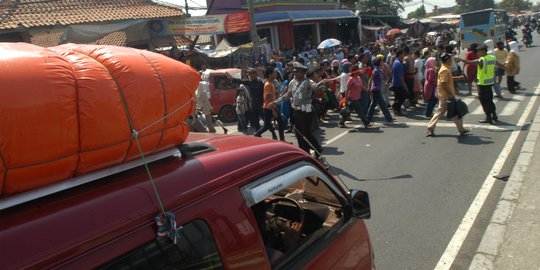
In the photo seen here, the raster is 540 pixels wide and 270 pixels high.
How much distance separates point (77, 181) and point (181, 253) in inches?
18.6

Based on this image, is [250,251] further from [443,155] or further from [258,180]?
[443,155]

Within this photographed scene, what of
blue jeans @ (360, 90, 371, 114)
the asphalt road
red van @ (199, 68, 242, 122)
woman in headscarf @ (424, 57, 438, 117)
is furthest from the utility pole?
woman in headscarf @ (424, 57, 438, 117)

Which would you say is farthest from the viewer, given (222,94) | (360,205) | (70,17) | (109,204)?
(70,17)

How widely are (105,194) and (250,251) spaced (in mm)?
655

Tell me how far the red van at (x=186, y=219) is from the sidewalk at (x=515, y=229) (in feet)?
6.60

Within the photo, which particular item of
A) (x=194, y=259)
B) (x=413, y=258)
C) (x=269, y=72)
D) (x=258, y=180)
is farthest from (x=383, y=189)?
(x=194, y=259)

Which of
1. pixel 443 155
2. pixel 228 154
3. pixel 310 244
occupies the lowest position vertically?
pixel 443 155

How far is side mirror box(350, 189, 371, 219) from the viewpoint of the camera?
261cm

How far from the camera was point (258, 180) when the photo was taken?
1992mm

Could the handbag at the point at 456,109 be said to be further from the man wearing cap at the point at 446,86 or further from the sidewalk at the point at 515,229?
the sidewalk at the point at 515,229

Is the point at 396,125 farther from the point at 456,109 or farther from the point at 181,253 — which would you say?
the point at 181,253

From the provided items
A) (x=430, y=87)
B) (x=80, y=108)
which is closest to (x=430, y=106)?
(x=430, y=87)

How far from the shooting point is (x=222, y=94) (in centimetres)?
1308

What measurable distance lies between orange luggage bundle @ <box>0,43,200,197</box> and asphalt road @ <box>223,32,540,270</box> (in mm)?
2932
